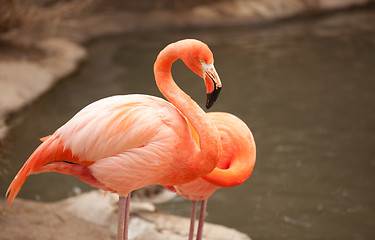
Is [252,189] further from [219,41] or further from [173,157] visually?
[219,41]

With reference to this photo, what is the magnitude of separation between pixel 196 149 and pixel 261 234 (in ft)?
6.05

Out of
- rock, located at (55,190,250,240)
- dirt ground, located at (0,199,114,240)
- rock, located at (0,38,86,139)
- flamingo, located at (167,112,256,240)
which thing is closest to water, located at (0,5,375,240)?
rock, located at (0,38,86,139)

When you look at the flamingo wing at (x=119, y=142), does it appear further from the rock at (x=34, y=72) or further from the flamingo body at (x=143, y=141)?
the rock at (x=34, y=72)

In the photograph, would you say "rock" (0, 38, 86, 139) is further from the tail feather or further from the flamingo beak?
the flamingo beak

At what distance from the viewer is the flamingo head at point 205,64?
78.0 inches

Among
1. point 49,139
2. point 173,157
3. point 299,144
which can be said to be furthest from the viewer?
point 299,144

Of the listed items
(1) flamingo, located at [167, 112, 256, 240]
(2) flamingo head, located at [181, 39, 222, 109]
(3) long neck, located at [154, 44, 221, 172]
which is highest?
(2) flamingo head, located at [181, 39, 222, 109]

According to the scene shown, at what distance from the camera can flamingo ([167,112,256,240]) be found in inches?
88.8

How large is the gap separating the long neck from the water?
1.81 meters

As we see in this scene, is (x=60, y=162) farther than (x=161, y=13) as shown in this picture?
No

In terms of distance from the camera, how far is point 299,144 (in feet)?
16.5

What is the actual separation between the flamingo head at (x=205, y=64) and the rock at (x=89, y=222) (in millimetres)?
1441

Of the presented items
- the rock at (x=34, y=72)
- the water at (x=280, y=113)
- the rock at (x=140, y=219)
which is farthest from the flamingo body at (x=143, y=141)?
the rock at (x=34, y=72)

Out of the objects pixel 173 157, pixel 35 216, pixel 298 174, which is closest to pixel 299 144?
pixel 298 174
